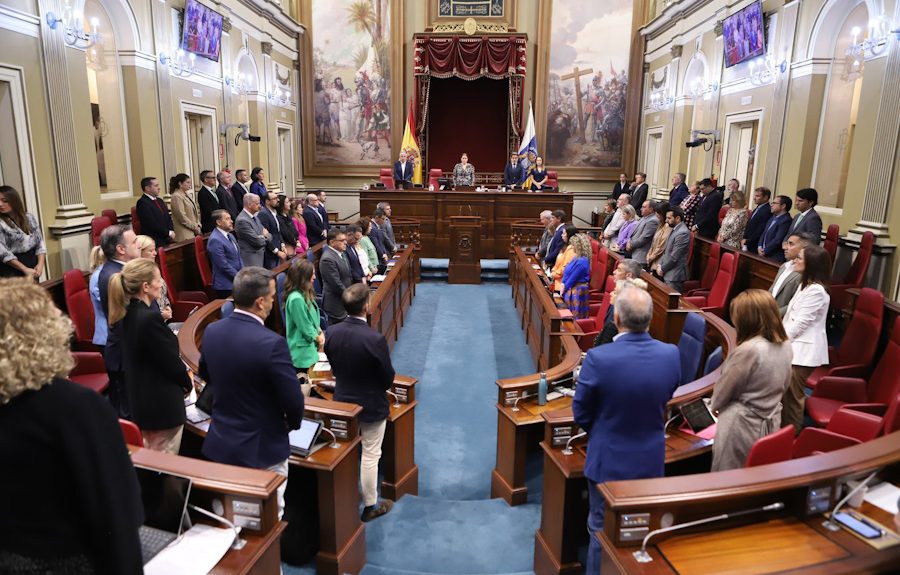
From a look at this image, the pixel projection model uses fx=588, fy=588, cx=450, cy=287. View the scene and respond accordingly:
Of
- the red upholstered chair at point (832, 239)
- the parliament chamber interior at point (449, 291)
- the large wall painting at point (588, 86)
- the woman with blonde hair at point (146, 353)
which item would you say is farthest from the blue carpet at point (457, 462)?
Answer: the large wall painting at point (588, 86)

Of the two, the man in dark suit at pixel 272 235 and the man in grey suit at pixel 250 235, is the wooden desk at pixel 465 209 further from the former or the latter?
the man in grey suit at pixel 250 235

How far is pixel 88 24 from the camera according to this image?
23.9ft

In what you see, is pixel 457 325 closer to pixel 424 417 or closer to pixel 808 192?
pixel 424 417

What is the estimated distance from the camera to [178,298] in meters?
5.97

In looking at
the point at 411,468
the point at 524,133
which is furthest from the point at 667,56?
the point at 411,468

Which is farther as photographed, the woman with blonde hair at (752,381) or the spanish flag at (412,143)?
the spanish flag at (412,143)

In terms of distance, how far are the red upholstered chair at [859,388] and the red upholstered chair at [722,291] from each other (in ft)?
6.24

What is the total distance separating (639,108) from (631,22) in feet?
6.33

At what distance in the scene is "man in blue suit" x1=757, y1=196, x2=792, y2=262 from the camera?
6.29m

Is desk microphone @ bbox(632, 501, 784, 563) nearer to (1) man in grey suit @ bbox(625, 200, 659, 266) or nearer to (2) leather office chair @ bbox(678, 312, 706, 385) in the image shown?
(2) leather office chair @ bbox(678, 312, 706, 385)

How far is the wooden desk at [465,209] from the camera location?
10.3 metres

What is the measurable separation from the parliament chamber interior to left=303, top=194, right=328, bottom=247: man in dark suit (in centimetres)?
4

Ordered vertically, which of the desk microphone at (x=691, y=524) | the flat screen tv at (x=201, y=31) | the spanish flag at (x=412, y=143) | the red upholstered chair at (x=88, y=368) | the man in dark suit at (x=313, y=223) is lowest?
the red upholstered chair at (x=88, y=368)

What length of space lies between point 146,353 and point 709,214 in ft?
23.8
